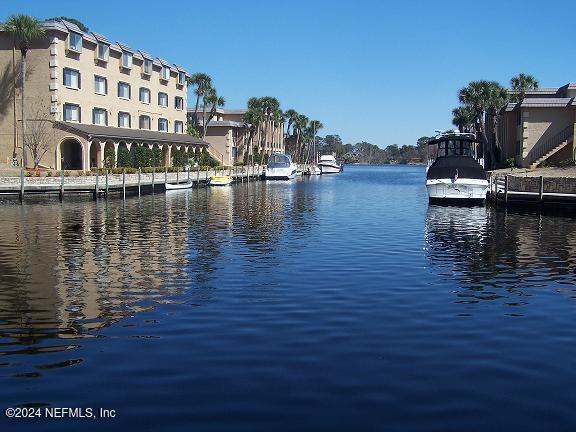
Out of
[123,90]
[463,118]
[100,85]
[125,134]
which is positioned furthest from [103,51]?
[463,118]

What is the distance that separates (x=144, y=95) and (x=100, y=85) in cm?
1140

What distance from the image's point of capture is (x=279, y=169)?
348ft

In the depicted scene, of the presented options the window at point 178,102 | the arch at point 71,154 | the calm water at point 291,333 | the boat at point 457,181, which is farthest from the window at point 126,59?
the calm water at point 291,333

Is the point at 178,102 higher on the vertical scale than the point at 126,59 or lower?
lower

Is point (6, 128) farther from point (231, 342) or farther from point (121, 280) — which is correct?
point (231, 342)

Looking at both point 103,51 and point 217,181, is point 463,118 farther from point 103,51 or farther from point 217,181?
point 103,51

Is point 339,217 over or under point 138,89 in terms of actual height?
under

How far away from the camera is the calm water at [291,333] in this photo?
9061 millimetres

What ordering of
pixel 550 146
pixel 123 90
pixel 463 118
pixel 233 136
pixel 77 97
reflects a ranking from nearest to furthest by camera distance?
1. pixel 77 97
2. pixel 550 146
3. pixel 123 90
4. pixel 233 136
5. pixel 463 118

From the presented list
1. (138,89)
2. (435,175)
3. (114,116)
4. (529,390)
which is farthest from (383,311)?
(138,89)

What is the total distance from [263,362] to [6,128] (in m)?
59.3

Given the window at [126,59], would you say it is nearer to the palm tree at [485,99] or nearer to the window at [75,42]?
the window at [75,42]

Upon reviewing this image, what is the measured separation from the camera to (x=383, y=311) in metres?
14.8

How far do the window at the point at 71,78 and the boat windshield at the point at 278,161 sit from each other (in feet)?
151
